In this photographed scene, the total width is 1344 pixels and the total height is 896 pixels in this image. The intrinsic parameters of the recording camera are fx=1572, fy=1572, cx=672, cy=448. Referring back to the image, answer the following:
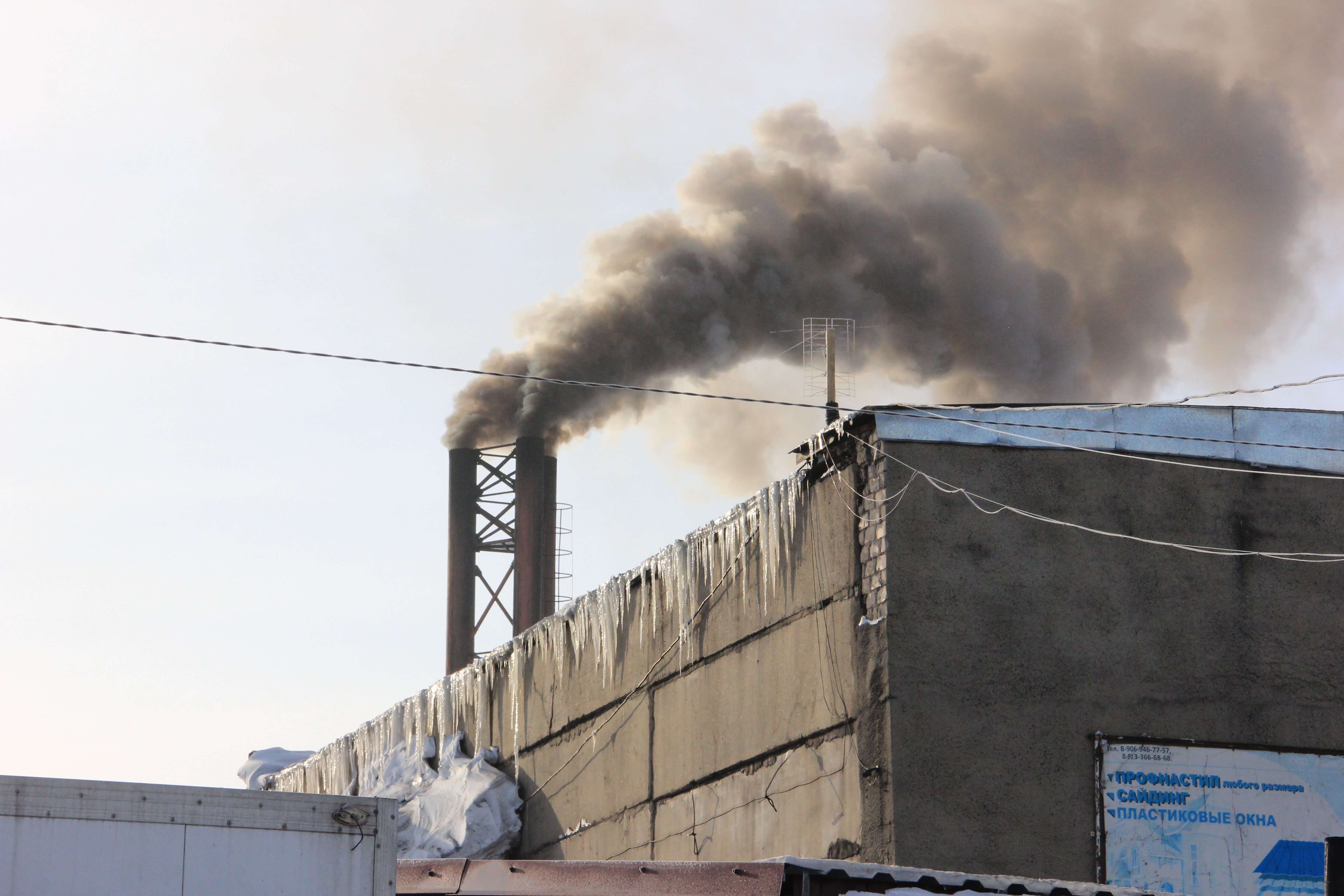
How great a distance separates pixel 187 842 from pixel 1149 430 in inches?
338

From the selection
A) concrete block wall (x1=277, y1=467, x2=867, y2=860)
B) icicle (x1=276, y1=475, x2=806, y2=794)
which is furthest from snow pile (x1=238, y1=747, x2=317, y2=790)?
concrete block wall (x1=277, y1=467, x2=867, y2=860)

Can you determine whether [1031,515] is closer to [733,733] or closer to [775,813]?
[775,813]

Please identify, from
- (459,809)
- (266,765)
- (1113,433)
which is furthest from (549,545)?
(1113,433)

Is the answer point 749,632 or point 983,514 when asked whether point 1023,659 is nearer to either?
point 983,514

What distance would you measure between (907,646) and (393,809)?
5.95 m

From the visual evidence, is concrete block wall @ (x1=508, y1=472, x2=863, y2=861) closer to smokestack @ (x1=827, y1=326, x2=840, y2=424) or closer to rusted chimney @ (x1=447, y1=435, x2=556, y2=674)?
smokestack @ (x1=827, y1=326, x2=840, y2=424)

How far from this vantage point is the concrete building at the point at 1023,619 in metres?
11.6

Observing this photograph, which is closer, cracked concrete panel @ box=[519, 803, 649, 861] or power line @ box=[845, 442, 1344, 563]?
power line @ box=[845, 442, 1344, 563]

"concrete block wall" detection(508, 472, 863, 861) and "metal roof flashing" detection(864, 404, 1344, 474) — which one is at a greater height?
"metal roof flashing" detection(864, 404, 1344, 474)

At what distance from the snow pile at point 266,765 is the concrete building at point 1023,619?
15.7m

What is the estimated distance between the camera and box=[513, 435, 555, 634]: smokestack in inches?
1264

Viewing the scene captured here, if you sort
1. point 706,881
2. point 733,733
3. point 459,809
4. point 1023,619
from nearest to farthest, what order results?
point 706,881 → point 1023,619 → point 733,733 → point 459,809

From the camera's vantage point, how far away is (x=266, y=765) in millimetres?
27453

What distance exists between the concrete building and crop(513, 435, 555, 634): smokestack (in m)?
18.7
